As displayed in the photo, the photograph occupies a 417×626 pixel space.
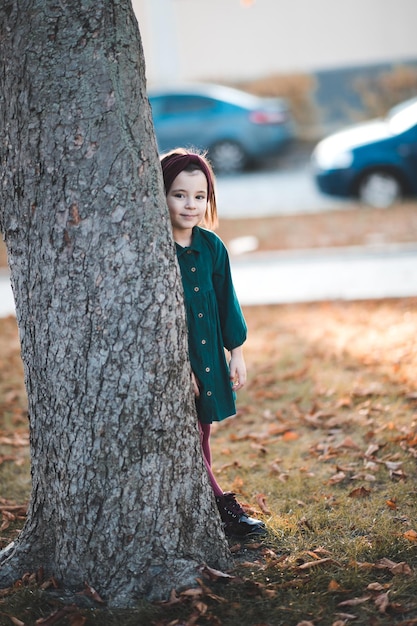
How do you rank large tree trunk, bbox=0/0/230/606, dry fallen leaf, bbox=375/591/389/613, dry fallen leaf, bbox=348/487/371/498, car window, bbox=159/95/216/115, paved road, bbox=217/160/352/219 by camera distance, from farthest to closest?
car window, bbox=159/95/216/115 → paved road, bbox=217/160/352/219 → dry fallen leaf, bbox=348/487/371/498 → dry fallen leaf, bbox=375/591/389/613 → large tree trunk, bbox=0/0/230/606

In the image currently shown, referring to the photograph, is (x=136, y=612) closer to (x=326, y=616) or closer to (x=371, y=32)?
(x=326, y=616)

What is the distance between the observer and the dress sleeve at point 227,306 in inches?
132

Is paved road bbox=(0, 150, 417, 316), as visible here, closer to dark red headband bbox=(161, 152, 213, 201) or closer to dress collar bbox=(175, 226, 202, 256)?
dress collar bbox=(175, 226, 202, 256)

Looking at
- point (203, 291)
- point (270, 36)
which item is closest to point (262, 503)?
point (203, 291)

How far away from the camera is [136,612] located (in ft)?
9.45

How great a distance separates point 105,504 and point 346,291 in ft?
17.3

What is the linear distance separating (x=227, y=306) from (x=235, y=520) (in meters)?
0.96

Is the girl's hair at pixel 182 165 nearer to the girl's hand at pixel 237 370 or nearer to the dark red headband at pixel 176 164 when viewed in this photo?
the dark red headband at pixel 176 164

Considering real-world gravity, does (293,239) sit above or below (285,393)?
above

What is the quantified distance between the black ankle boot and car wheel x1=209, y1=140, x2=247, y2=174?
1295 cm

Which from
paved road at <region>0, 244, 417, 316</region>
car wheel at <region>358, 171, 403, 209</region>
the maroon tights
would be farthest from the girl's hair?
car wheel at <region>358, 171, 403, 209</region>

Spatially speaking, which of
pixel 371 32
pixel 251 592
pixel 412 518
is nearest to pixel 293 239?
pixel 412 518

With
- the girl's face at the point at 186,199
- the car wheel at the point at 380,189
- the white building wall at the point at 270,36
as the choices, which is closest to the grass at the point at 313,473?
the girl's face at the point at 186,199

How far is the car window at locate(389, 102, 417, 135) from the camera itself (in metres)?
11.5
